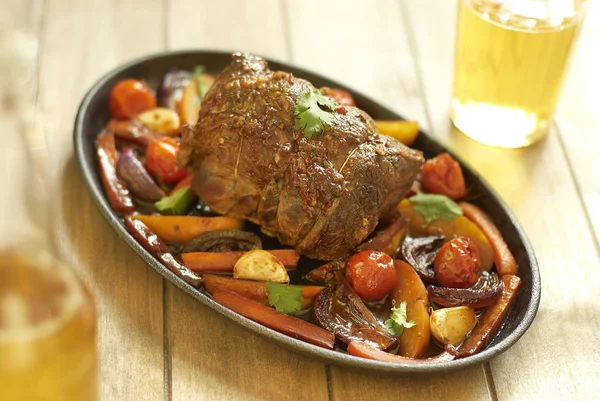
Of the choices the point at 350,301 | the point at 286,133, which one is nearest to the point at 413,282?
the point at 350,301

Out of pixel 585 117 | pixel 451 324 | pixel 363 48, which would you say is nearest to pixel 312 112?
pixel 451 324

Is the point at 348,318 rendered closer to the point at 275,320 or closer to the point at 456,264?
the point at 275,320

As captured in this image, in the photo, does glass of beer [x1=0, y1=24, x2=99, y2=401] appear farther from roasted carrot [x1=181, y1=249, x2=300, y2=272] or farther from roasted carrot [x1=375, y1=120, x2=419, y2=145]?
roasted carrot [x1=375, y1=120, x2=419, y2=145]

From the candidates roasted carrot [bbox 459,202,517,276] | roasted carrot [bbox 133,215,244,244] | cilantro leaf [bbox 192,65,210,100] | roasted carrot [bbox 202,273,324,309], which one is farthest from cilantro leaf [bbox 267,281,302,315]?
cilantro leaf [bbox 192,65,210,100]

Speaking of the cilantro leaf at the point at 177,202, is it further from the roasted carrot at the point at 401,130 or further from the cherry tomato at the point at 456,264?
the cherry tomato at the point at 456,264

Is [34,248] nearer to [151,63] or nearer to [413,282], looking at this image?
[413,282]

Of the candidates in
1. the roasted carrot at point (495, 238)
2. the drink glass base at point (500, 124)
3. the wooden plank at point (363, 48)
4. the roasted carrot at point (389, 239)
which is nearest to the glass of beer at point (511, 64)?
the drink glass base at point (500, 124)
